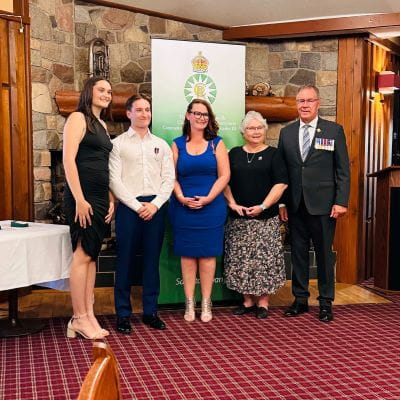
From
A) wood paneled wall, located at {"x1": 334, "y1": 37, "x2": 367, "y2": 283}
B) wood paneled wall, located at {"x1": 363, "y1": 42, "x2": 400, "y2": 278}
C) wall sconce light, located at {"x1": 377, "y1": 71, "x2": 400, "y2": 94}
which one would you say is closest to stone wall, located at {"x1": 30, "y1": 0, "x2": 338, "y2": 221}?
wood paneled wall, located at {"x1": 334, "y1": 37, "x2": 367, "y2": 283}

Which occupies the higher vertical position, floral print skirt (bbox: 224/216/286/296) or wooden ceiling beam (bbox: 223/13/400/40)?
wooden ceiling beam (bbox: 223/13/400/40)

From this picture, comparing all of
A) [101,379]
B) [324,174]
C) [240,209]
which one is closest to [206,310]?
[240,209]

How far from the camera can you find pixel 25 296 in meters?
4.60

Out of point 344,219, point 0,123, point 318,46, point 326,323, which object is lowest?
point 326,323

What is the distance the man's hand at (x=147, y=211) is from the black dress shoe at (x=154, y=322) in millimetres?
646

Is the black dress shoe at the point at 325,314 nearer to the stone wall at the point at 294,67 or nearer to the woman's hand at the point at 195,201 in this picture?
the woman's hand at the point at 195,201

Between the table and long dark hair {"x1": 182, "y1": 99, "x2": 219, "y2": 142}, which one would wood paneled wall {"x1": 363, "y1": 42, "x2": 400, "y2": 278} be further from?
the table

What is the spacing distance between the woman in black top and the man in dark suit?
4.4 inches

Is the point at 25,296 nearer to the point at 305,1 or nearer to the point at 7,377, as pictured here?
the point at 7,377

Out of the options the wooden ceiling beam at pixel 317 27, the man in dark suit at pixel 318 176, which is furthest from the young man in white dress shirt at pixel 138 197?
the wooden ceiling beam at pixel 317 27

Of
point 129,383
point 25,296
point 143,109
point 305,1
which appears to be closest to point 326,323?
point 129,383

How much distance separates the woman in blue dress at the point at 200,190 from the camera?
153 inches

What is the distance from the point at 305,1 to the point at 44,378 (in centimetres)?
354

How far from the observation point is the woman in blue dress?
12.7 feet
